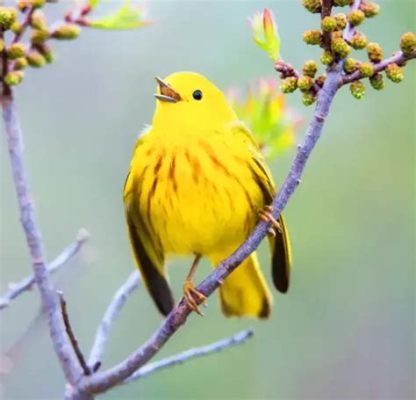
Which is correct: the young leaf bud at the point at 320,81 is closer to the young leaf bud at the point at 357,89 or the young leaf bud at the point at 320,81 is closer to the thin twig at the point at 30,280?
the young leaf bud at the point at 357,89

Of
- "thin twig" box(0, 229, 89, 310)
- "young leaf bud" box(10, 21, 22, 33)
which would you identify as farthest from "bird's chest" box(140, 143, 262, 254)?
"young leaf bud" box(10, 21, 22, 33)

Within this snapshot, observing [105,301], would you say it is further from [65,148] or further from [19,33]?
[19,33]

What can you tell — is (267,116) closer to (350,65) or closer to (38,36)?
(38,36)

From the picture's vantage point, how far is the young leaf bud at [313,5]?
1598 millimetres

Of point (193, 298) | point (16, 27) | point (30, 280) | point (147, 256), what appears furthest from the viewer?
point (147, 256)

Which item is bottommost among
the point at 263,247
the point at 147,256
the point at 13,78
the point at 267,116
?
the point at 263,247

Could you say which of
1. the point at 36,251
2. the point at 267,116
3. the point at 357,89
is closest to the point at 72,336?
the point at 36,251

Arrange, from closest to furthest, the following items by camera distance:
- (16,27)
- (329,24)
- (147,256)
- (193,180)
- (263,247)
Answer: (329,24)
(16,27)
(193,180)
(147,256)
(263,247)

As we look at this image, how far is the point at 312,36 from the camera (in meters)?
1.59

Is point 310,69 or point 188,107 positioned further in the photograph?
point 188,107

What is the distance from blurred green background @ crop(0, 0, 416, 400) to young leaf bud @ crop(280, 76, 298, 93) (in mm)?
2556

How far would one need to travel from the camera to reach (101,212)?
16.3 feet

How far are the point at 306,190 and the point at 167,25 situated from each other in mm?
1449

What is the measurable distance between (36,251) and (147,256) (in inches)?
25.7
